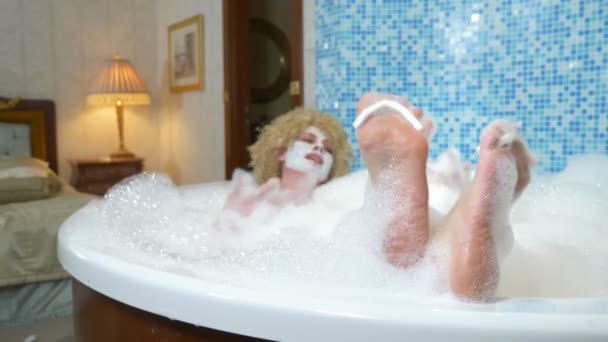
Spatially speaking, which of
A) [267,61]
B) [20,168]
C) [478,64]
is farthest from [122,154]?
[478,64]

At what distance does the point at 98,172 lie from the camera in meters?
3.73

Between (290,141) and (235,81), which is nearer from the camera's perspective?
(290,141)

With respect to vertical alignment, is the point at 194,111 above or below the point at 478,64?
below

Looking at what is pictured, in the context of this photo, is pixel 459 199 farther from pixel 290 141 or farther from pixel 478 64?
pixel 478 64

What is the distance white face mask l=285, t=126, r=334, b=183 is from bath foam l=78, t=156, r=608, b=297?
71mm

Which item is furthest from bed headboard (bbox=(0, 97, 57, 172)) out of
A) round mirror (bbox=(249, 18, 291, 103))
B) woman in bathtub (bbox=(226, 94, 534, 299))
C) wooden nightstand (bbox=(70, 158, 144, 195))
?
woman in bathtub (bbox=(226, 94, 534, 299))

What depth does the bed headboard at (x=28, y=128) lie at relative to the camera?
11.5 ft

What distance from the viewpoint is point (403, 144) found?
884 mm

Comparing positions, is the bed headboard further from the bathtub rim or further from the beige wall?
the bathtub rim

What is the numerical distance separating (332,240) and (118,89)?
3027 mm

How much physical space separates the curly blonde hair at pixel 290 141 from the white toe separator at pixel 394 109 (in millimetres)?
842

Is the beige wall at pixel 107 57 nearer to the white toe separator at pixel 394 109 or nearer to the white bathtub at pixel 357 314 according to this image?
the white toe separator at pixel 394 109

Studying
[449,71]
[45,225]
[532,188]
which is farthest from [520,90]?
[45,225]

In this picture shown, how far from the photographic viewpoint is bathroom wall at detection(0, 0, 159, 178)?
12.1 ft
